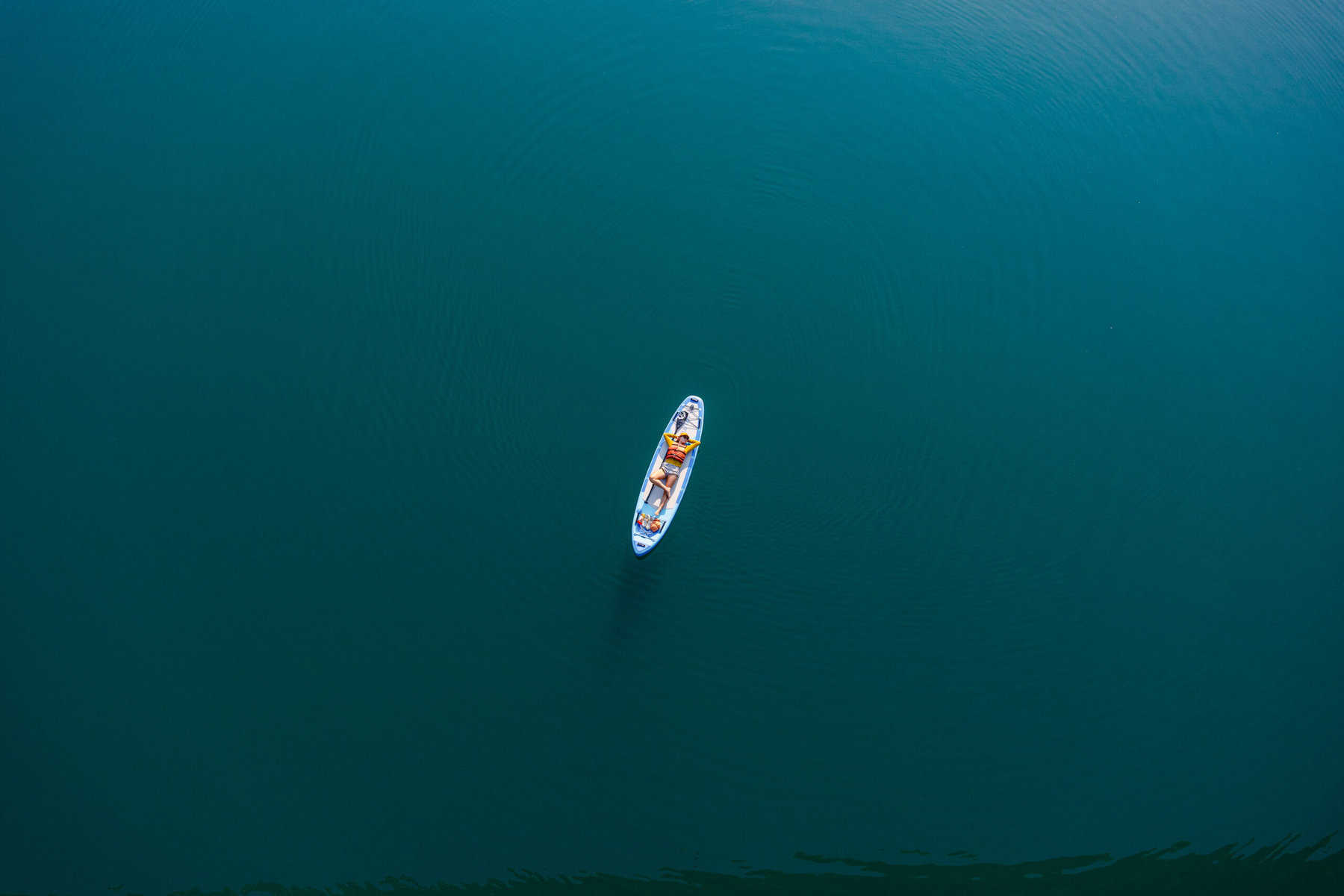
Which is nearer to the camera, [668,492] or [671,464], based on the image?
[668,492]

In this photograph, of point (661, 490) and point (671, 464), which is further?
point (671, 464)

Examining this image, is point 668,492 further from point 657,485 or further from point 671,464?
point 671,464

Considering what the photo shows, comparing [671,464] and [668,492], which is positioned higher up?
[671,464]

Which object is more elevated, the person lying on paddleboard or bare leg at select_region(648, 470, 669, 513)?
the person lying on paddleboard

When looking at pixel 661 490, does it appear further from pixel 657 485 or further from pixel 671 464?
pixel 671 464

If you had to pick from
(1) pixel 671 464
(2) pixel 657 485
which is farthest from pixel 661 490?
(1) pixel 671 464

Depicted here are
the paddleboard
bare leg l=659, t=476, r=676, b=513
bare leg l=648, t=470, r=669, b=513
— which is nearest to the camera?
the paddleboard

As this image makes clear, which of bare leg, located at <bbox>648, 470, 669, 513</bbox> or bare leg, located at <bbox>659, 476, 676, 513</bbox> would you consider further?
bare leg, located at <bbox>648, 470, 669, 513</bbox>

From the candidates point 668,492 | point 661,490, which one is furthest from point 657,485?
point 668,492
